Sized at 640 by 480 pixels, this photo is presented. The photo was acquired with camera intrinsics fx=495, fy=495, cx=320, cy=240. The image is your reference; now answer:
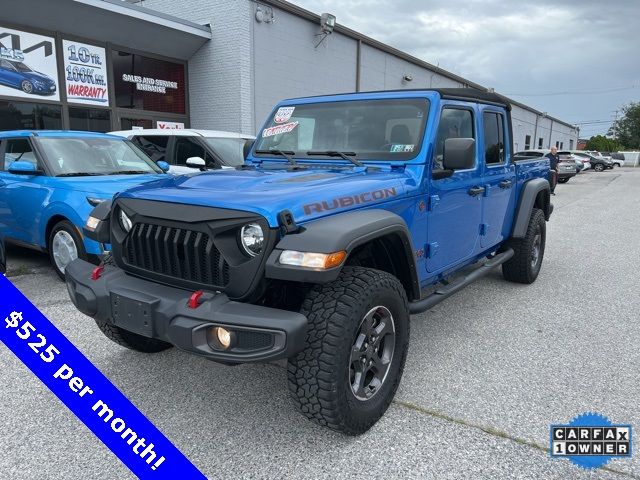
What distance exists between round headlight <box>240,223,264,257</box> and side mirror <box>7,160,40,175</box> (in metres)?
3.96

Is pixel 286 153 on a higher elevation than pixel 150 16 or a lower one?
lower

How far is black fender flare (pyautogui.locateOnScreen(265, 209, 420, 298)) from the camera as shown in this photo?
2.20 metres

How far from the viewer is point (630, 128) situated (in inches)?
3194

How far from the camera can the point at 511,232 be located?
5.05 m

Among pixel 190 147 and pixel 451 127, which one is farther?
pixel 190 147

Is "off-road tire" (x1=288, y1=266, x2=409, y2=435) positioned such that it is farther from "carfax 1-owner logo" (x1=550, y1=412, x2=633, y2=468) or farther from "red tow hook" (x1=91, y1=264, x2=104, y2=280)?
"red tow hook" (x1=91, y1=264, x2=104, y2=280)

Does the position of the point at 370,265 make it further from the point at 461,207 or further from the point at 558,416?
the point at 558,416

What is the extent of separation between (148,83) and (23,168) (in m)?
9.08

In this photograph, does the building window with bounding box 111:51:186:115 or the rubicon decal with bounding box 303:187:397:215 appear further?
the building window with bounding box 111:51:186:115

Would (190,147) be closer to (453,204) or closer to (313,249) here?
(453,204)

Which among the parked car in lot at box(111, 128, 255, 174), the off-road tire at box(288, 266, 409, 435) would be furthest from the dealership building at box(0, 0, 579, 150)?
the off-road tire at box(288, 266, 409, 435)

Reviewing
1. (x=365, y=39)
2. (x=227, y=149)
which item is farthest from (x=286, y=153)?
(x=365, y=39)

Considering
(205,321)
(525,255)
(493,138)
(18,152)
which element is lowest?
(525,255)

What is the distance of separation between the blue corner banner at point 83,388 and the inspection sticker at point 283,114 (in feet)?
7.92
